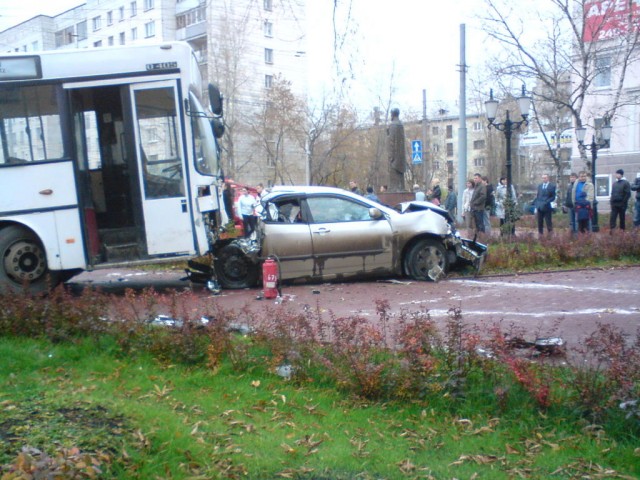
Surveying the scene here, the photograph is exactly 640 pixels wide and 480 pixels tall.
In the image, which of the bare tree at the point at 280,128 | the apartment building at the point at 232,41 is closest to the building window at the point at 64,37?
the apartment building at the point at 232,41

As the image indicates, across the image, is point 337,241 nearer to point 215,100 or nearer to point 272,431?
point 215,100

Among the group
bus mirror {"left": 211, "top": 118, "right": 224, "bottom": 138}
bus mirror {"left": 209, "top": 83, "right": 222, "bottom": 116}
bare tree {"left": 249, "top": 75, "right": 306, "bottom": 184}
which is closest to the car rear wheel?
bus mirror {"left": 211, "top": 118, "right": 224, "bottom": 138}

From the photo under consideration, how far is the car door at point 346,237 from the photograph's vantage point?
39.6ft

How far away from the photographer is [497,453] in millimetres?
4891

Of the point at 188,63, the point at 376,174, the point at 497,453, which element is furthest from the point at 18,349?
the point at 376,174

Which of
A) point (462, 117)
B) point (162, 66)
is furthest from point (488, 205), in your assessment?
point (162, 66)

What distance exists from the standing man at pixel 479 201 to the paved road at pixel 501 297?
545 centimetres

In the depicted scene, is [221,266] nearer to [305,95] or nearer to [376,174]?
[305,95]

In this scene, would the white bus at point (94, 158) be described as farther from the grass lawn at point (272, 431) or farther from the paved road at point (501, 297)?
the grass lawn at point (272, 431)

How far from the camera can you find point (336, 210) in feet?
40.5

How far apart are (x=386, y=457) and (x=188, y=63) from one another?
802 cm

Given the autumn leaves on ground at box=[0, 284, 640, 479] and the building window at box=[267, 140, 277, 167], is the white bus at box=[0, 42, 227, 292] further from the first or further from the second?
the building window at box=[267, 140, 277, 167]

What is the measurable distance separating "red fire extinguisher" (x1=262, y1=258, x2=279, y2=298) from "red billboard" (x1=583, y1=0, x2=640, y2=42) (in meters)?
19.0

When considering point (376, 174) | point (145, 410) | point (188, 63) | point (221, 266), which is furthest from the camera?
point (376, 174)
